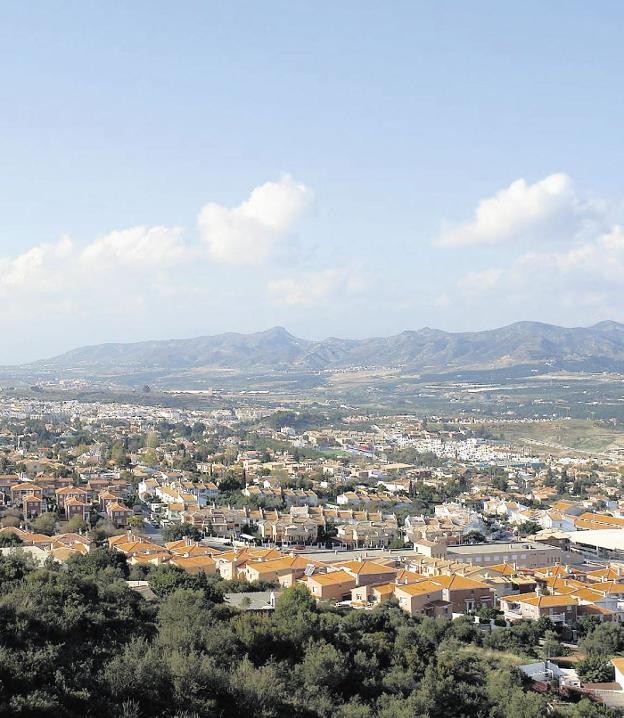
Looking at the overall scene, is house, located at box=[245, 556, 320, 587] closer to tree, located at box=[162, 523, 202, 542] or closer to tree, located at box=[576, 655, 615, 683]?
tree, located at box=[162, 523, 202, 542]

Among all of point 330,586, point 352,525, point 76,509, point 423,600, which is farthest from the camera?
point 352,525

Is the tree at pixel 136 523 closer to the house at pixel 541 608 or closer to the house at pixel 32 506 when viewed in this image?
the house at pixel 32 506

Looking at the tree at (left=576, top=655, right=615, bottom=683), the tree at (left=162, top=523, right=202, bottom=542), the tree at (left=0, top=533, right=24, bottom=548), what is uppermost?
the tree at (left=0, top=533, right=24, bottom=548)

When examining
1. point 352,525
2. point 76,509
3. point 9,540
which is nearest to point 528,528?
point 352,525

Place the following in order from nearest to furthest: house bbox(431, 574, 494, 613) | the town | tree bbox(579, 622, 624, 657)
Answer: tree bbox(579, 622, 624, 657)
the town
house bbox(431, 574, 494, 613)

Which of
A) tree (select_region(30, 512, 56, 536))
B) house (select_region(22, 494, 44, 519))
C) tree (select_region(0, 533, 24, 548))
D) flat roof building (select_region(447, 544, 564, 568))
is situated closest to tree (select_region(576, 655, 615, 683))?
flat roof building (select_region(447, 544, 564, 568))

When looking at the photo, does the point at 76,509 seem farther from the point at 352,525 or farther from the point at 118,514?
the point at 352,525

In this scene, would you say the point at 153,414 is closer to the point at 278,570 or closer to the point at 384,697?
the point at 278,570

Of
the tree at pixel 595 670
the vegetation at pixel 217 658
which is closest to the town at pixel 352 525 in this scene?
the tree at pixel 595 670

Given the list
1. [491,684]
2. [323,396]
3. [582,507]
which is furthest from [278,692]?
[323,396]

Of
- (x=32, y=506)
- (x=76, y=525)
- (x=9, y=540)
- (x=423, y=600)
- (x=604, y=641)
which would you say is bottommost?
(x=604, y=641)

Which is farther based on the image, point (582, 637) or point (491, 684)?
point (582, 637)
